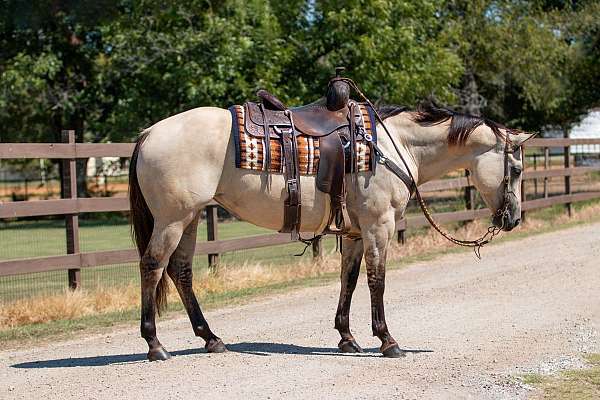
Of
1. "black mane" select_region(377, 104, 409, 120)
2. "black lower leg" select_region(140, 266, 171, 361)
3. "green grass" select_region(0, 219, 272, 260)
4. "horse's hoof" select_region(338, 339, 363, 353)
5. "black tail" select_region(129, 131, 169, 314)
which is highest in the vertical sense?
"black mane" select_region(377, 104, 409, 120)

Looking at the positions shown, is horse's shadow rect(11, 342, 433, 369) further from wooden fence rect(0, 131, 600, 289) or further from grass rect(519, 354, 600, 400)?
wooden fence rect(0, 131, 600, 289)

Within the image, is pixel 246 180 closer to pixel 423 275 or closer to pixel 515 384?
pixel 515 384

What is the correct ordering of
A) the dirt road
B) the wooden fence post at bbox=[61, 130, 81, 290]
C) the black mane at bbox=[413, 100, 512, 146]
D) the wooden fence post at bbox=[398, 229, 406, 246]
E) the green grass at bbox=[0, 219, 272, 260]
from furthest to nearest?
the green grass at bbox=[0, 219, 272, 260], the wooden fence post at bbox=[398, 229, 406, 246], the wooden fence post at bbox=[61, 130, 81, 290], the black mane at bbox=[413, 100, 512, 146], the dirt road

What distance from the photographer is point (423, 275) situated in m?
12.1

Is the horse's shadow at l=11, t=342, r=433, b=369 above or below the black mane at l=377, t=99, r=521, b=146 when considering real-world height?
below

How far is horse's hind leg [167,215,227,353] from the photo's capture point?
24.2 feet

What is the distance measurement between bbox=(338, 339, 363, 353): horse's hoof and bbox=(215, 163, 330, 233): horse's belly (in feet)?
3.19

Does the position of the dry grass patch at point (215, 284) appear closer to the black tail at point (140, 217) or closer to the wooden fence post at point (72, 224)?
the wooden fence post at point (72, 224)

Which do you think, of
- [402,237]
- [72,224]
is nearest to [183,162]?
[72,224]

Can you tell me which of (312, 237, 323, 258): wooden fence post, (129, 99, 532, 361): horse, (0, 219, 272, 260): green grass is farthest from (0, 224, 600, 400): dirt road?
(0, 219, 272, 260): green grass

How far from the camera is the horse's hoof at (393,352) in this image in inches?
278

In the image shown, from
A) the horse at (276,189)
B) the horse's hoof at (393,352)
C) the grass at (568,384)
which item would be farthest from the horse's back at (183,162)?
the grass at (568,384)

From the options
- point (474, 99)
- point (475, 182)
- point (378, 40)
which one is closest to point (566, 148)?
point (378, 40)

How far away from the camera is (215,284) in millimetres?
11234
